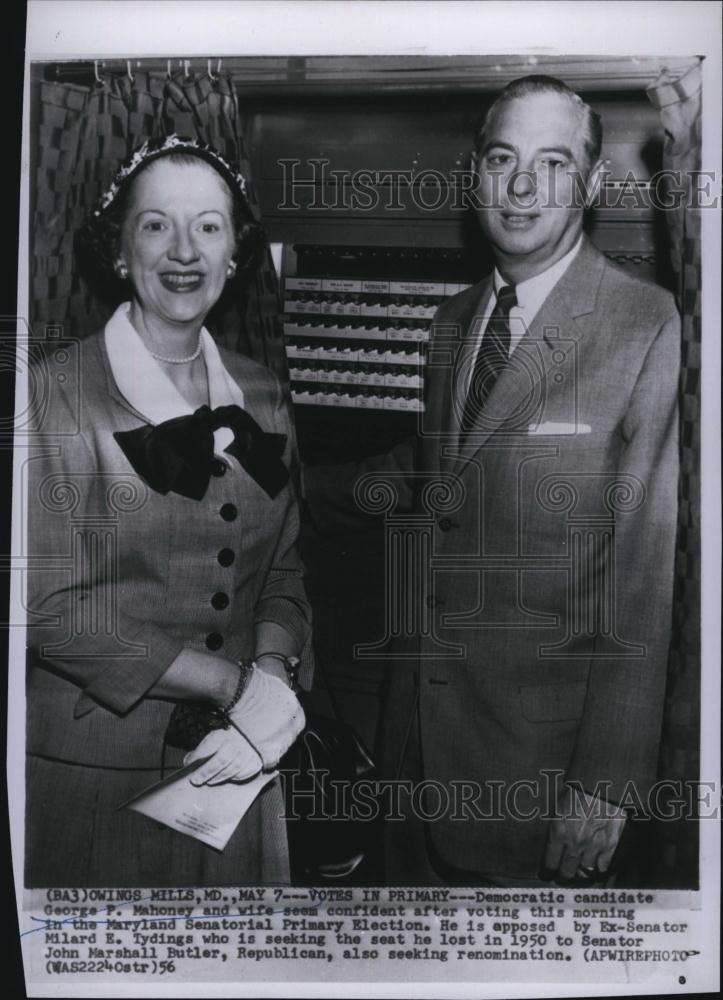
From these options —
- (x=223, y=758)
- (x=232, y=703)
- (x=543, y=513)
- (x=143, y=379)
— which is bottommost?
(x=223, y=758)

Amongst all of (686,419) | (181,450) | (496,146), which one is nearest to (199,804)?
(181,450)

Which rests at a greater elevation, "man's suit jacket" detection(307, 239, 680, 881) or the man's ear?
the man's ear

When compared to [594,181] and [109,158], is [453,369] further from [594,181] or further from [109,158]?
[109,158]

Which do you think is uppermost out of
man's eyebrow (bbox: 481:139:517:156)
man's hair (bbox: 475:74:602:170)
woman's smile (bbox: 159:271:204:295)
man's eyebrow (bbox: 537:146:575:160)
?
man's hair (bbox: 475:74:602:170)

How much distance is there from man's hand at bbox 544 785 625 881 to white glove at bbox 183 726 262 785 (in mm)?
730

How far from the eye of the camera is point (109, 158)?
2646 millimetres

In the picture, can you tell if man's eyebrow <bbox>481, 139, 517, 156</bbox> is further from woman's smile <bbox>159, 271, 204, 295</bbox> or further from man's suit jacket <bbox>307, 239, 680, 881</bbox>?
woman's smile <bbox>159, 271, 204, 295</bbox>

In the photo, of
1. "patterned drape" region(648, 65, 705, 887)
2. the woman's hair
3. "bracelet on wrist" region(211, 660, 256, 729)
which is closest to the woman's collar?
the woman's hair

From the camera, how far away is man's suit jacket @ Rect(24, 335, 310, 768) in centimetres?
262

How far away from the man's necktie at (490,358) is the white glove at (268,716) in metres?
0.74

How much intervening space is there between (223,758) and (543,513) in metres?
0.94

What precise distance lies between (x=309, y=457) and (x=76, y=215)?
2.58 feet

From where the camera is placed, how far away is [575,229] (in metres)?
2.62

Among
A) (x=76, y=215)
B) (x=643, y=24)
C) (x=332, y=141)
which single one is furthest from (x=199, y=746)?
(x=643, y=24)
